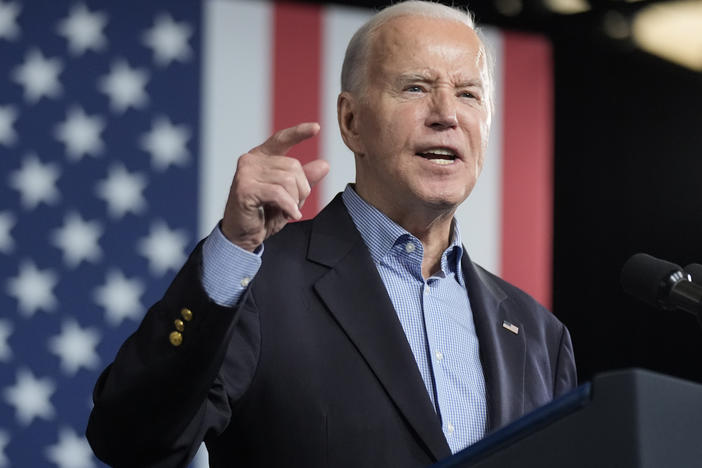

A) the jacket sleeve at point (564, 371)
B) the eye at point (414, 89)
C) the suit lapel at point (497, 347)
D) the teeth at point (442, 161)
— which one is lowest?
the jacket sleeve at point (564, 371)

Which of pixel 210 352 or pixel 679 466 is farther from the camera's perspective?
pixel 210 352

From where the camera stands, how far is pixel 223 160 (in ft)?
10.9

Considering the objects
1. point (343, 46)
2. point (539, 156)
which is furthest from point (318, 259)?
point (539, 156)

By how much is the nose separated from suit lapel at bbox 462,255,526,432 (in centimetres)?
28

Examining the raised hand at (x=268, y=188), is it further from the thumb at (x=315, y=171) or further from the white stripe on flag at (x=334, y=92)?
the white stripe on flag at (x=334, y=92)

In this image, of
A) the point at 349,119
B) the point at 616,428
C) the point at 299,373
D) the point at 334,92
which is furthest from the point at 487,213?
the point at 616,428

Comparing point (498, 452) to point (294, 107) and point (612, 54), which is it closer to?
point (294, 107)

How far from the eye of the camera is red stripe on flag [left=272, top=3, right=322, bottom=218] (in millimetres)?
3426

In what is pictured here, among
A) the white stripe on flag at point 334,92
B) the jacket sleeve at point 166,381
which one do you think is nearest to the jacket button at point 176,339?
the jacket sleeve at point 166,381

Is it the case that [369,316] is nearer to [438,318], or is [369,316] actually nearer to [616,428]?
[438,318]

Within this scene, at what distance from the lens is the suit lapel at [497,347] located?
5.57 ft

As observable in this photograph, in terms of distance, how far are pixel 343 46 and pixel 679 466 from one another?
2896 mm

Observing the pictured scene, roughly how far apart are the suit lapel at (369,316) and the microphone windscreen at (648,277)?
0.44 m

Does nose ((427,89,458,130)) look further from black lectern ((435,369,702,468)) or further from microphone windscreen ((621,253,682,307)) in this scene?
black lectern ((435,369,702,468))
